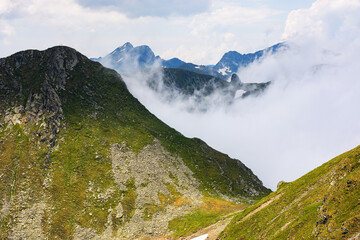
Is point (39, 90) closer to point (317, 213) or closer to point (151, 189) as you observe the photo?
point (151, 189)

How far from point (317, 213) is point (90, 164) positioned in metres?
112

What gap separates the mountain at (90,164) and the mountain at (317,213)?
57.5m

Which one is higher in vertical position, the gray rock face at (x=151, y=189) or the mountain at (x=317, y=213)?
the gray rock face at (x=151, y=189)

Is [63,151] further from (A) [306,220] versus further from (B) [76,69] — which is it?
(A) [306,220]

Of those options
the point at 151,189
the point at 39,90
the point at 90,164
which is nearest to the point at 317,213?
the point at 151,189

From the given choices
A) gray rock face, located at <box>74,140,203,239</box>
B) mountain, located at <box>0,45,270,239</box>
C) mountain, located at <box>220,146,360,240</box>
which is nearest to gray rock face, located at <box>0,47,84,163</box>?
mountain, located at <box>0,45,270,239</box>

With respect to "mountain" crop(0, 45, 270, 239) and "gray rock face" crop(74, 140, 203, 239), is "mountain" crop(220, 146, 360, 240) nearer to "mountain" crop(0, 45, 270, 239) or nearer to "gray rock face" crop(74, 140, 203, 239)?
"mountain" crop(0, 45, 270, 239)

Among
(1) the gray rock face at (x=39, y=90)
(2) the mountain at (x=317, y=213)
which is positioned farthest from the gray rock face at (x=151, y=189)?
(2) the mountain at (x=317, y=213)

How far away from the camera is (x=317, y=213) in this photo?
34.1 m

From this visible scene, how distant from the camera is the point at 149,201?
117 metres

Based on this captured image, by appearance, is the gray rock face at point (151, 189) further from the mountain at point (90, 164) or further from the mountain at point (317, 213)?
the mountain at point (317, 213)

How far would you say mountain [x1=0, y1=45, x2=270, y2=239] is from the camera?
101 m

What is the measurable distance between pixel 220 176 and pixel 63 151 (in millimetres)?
88137

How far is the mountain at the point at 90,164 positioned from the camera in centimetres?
10119
